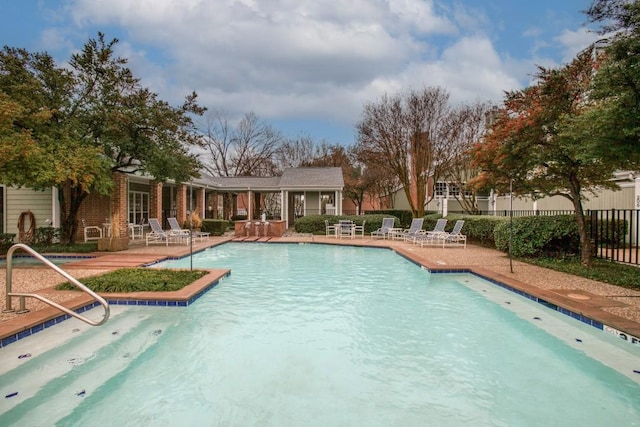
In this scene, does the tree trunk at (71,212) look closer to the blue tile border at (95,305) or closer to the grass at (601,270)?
the blue tile border at (95,305)

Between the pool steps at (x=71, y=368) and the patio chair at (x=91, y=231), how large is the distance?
1073 centimetres

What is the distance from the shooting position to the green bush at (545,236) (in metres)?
10.2

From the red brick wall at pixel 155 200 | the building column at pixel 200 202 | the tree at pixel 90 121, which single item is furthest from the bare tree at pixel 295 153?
the tree at pixel 90 121

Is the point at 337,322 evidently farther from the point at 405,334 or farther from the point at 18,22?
the point at 18,22

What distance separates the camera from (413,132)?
21.4 m

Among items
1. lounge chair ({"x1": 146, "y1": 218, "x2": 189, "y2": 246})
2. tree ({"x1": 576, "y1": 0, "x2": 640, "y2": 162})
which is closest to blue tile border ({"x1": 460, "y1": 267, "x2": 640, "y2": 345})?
tree ({"x1": 576, "y1": 0, "x2": 640, "y2": 162})

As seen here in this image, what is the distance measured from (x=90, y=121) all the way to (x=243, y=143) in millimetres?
25667

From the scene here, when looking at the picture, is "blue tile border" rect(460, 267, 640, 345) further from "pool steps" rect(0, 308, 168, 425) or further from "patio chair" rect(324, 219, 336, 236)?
"patio chair" rect(324, 219, 336, 236)

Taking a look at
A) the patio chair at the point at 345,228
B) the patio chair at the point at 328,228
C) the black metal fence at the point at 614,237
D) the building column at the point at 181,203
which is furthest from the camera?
the building column at the point at 181,203

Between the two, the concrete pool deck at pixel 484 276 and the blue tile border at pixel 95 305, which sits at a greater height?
the concrete pool deck at pixel 484 276

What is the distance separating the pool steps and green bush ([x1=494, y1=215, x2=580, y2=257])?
30.6 feet

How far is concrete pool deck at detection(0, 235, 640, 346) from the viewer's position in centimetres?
500

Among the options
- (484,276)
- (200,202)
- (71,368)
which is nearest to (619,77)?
(484,276)

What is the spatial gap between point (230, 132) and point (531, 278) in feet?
112
